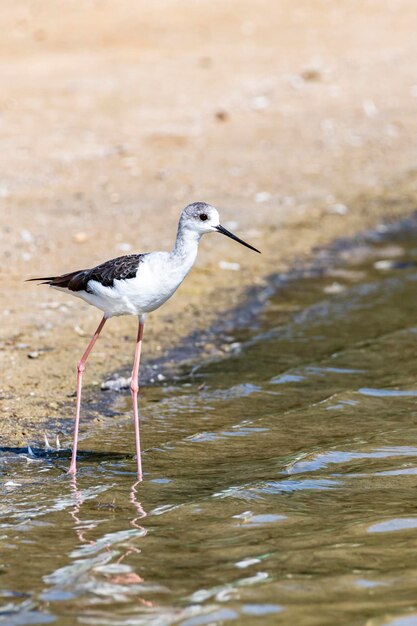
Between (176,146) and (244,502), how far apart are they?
920 centimetres

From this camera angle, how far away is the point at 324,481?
613 cm

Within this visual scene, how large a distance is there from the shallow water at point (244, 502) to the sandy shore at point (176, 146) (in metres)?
0.76

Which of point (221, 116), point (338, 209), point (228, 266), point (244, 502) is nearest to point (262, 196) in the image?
point (338, 209)

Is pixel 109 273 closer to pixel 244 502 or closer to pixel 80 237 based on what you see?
pixel 244 502

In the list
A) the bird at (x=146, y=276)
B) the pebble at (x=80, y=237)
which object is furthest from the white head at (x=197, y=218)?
the pebble at (x=80, y=237)

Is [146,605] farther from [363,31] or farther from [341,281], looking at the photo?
[363,31]

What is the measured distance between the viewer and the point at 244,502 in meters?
5.75

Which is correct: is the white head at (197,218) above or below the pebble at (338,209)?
below

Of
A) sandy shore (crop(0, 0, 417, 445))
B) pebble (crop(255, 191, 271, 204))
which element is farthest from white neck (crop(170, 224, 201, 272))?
pebble (crop(255, 191, 271, 204))

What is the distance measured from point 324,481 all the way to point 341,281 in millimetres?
4795

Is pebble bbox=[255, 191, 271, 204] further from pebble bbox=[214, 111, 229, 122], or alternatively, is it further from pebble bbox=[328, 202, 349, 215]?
pebble bbox=[214, 111, 229, 122]

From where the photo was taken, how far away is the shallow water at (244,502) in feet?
15.1

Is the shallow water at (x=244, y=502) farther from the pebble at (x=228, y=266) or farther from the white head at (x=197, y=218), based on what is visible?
the pebble at (x=228, y=266)

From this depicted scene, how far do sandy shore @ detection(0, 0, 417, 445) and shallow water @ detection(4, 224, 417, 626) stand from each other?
2.50ft
